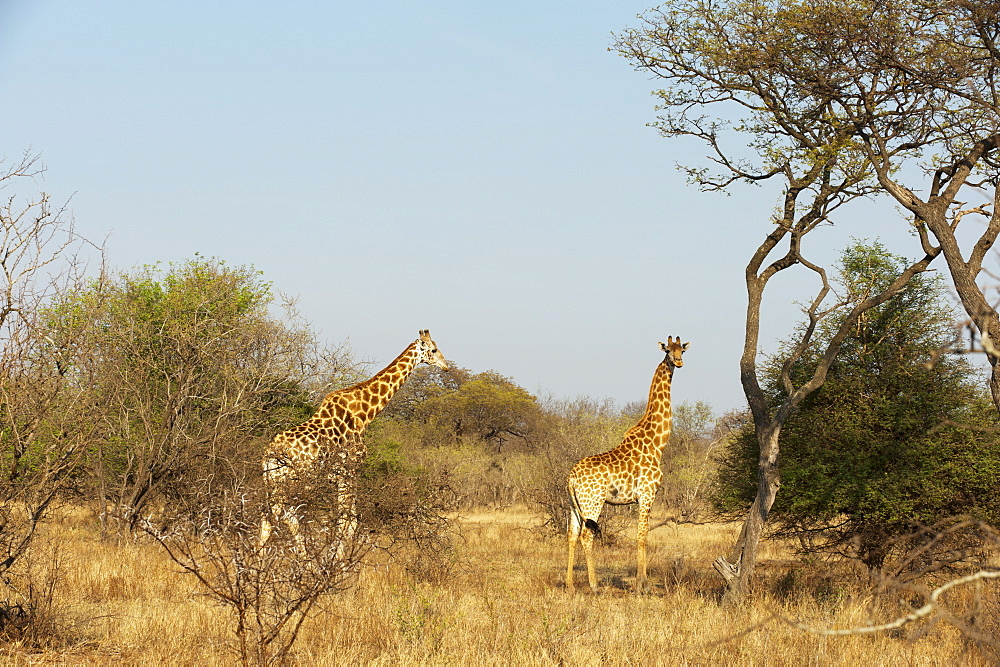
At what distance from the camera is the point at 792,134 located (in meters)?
10.4

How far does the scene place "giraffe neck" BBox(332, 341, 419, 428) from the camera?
38.6ft

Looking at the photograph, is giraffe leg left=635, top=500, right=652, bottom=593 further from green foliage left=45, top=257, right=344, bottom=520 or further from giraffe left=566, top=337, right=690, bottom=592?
green foliage left=45, top=257, right=344, bottom=520

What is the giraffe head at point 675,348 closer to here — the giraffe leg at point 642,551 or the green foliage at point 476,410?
the giraffe leg at point 642,551

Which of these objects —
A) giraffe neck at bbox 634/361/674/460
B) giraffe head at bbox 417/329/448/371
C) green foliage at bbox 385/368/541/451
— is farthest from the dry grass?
green foliage at bbox 385/368/541/451

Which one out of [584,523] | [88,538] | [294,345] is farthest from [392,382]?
[88,538]

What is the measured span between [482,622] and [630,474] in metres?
3.71

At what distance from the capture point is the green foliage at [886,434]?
9969 millimetres

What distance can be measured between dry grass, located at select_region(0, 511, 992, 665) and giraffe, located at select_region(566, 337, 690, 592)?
715 millimetres

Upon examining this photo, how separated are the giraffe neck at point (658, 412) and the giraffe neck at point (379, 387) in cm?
299

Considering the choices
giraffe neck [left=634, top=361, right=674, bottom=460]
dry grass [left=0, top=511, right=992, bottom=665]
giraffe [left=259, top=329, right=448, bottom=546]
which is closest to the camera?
dry grass [left=0, top=511, right=992, bottom=665]

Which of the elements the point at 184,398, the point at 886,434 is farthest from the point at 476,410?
the point at 886,434

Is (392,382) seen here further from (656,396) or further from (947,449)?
(947,449)

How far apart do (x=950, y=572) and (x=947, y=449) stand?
1.56 meters

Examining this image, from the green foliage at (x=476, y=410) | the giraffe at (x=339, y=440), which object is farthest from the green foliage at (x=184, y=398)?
the green foliage at (x=476, y=410)
